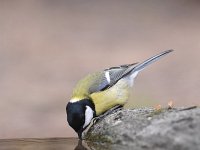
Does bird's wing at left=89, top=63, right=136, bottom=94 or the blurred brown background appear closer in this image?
bird's wing at left=89, top=63, right=136, bottom=94

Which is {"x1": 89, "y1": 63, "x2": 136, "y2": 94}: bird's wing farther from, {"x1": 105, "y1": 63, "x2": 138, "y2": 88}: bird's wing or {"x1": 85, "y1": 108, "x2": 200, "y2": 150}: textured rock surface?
{"x1": 85, "y1": 108, "x2": 200, "y2": 150}: textured rock surface

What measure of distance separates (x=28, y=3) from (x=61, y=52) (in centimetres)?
193

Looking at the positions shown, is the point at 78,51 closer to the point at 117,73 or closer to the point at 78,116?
the point at 117,73

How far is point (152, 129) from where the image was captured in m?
2.57

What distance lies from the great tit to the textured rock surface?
326mm

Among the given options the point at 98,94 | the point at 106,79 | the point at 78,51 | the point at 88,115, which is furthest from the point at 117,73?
the point at 78,51

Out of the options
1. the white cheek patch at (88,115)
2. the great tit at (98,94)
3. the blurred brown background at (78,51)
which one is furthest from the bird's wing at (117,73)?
the blurred brown background at (78,51)

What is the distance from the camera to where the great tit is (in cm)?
346

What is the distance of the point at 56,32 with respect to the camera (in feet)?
29.2

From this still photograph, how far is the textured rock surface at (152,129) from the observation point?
7.84 ft

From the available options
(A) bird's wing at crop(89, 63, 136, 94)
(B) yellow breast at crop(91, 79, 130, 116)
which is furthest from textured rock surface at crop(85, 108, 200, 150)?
(A) bird's wing at crop(89, 63, 136, 94)

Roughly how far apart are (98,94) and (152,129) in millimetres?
1401

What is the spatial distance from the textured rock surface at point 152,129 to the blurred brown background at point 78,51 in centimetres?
223

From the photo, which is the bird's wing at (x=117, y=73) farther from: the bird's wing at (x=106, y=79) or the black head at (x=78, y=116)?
the black head at (x=78, y=116)
